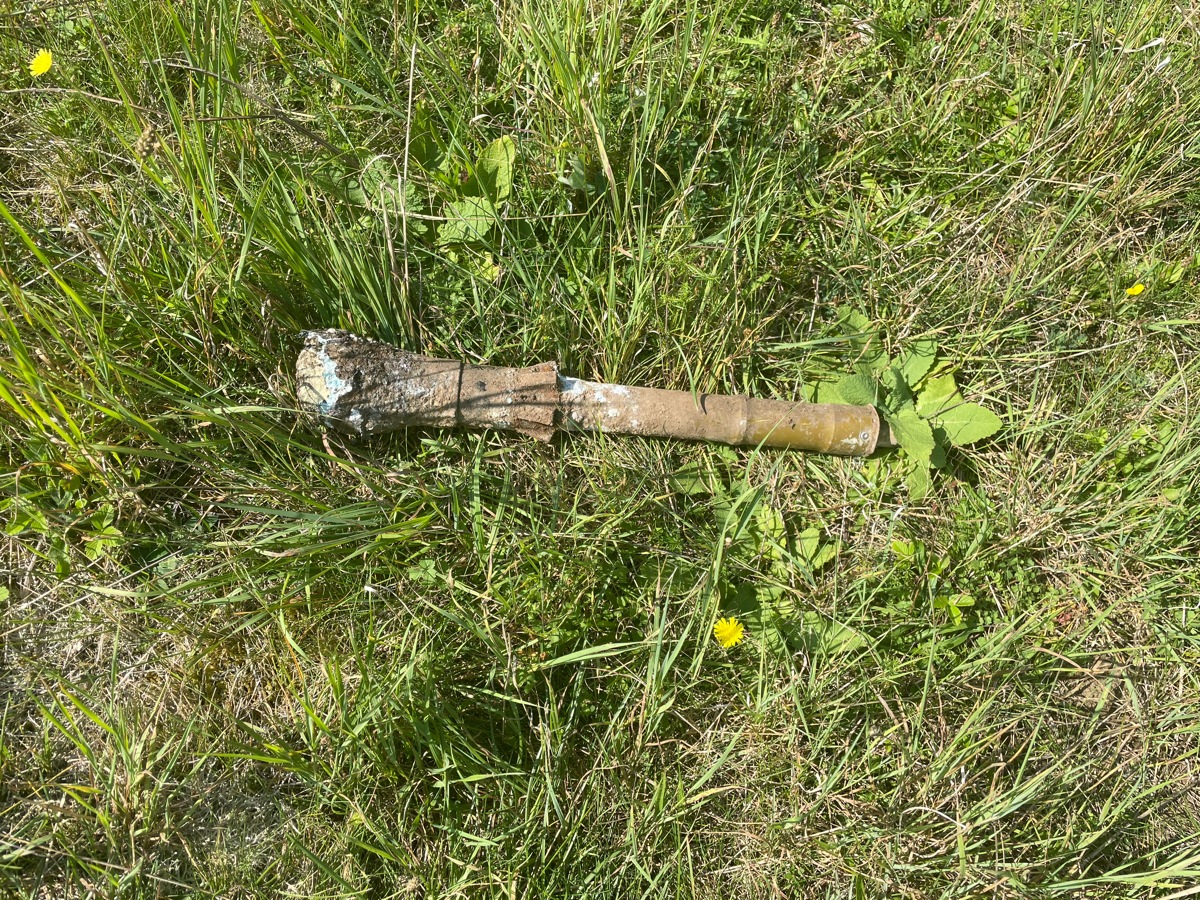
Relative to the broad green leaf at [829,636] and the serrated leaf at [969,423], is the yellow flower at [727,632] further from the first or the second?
the serrated leaf at [969,423]

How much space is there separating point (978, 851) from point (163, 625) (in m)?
2.37

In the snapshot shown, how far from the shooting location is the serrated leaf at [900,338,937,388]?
2.47m

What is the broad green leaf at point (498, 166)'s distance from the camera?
2.43 m

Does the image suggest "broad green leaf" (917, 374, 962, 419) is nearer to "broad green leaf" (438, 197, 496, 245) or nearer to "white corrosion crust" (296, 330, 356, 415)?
"broad green leaf" (438, 197, 496, 245)

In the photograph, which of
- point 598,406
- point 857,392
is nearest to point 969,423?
point 857,392

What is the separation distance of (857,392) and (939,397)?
0.30 metres

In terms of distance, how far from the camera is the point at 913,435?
2361 mm

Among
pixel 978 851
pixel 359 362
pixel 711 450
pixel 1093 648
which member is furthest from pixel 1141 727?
pixel 359 362

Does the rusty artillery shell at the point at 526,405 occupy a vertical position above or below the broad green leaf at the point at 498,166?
below

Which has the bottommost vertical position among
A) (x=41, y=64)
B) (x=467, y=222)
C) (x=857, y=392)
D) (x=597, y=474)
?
(x=597, y=474)

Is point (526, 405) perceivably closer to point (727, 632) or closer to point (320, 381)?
point (320, 381)

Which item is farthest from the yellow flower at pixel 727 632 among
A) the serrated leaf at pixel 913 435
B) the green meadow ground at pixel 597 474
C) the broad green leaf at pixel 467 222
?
the broad green leaf at pixel 467 222

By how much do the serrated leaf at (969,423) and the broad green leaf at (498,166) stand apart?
5.29 feet

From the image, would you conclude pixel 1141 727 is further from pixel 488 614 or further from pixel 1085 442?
pixel 488 614
